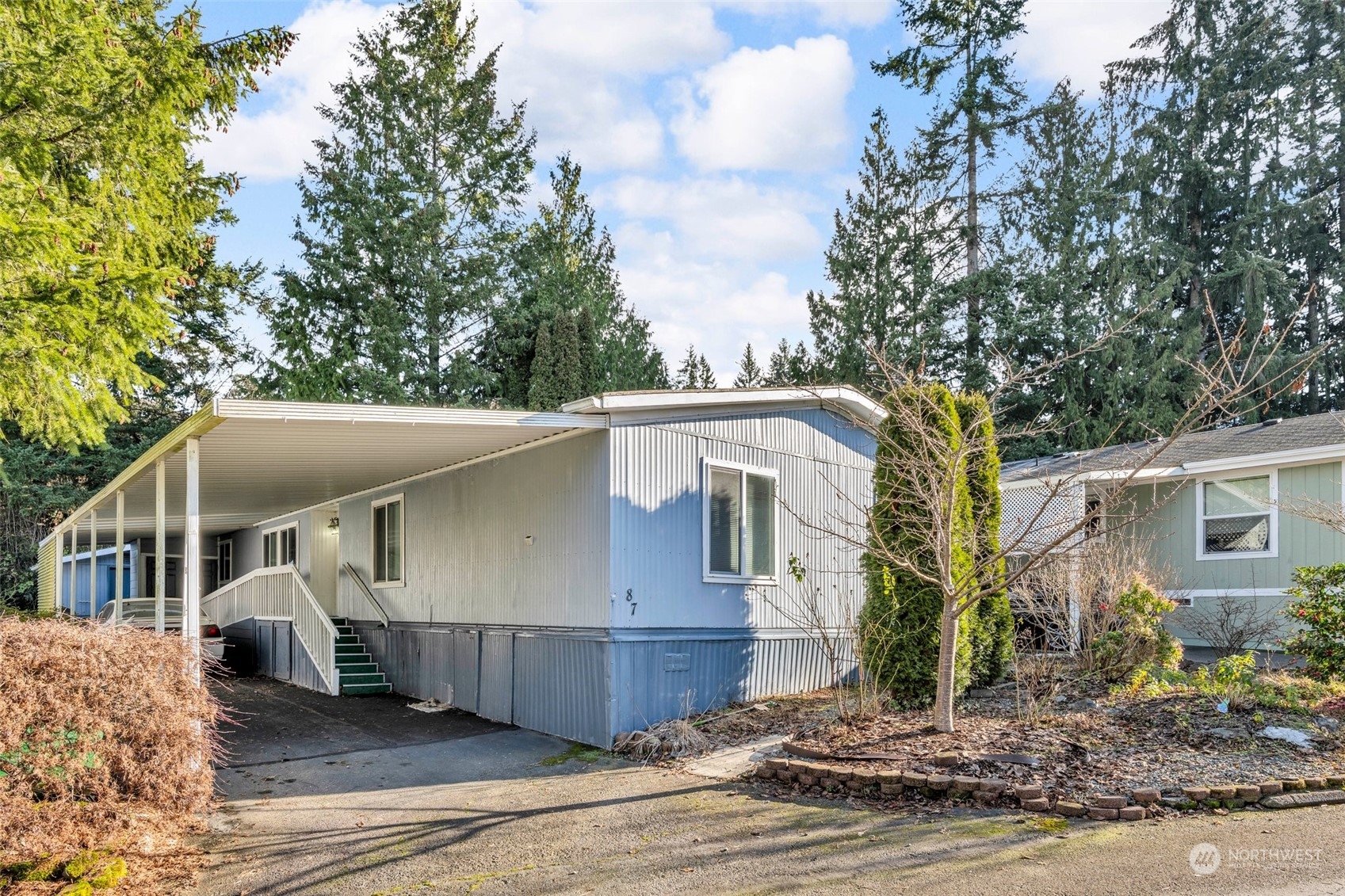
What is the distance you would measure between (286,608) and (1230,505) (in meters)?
13.8

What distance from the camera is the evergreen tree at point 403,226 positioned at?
69.8 ft

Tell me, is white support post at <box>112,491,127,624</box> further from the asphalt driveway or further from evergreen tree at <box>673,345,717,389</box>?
evergreen tree at <box>673,345,717,389</box>

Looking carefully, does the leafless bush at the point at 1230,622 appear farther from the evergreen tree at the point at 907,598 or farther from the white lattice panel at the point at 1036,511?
the evergreen tree at the point at 907,598

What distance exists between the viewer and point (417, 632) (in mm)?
11945

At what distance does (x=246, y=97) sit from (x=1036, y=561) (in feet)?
31.0

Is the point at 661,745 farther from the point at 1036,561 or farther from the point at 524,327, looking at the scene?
the point at 524,327

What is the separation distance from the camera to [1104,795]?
6016 mm

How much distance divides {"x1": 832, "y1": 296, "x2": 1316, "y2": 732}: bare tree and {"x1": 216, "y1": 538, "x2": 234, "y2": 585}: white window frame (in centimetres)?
1531

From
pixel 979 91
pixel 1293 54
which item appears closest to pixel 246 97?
pixel 979 91

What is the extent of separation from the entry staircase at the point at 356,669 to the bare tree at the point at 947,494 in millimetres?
6680

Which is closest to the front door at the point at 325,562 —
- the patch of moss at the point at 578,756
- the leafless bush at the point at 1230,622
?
the patch of moss at the point at 578,756

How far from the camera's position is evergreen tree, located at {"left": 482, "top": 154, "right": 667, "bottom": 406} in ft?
72.8

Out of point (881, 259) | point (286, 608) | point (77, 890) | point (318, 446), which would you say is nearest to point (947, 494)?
point (318, 446)

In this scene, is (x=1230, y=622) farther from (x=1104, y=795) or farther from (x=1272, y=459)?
(x=1104, y=795)
